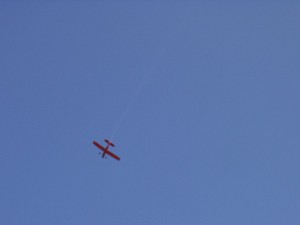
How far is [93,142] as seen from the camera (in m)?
136

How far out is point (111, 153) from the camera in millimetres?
138875

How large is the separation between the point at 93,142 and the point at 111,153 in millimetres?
5612
